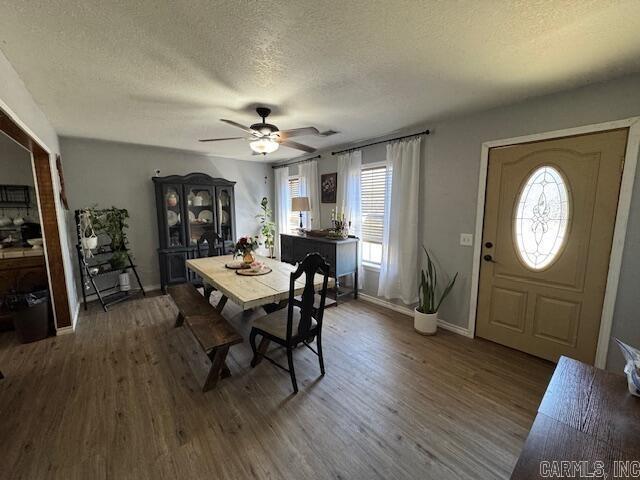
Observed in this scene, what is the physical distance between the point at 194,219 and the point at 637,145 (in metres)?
5.13

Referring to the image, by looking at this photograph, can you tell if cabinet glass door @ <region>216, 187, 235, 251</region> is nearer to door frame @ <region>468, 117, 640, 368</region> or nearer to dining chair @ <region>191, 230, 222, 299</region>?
dining chair @ <region>191, 230, 222, 299</region>

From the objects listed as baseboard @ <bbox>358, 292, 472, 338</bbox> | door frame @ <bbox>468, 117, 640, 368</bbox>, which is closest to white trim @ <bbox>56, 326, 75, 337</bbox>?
baseboard @ <bbox>358, 292, 472, 338</bbox>

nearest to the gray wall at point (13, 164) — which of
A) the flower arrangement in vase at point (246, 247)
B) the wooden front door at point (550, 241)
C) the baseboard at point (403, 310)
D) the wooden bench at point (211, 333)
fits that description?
the wooden bench at point (211, 333)

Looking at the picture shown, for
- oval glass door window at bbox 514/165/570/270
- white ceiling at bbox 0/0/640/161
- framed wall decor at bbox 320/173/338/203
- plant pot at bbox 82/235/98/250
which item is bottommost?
plant pot at bbox 82/235/98/250

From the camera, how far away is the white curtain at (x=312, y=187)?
448cm

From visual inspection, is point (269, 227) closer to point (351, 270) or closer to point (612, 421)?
point (351, 270)

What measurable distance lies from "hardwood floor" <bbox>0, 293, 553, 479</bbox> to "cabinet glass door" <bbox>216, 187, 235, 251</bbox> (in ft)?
7.25

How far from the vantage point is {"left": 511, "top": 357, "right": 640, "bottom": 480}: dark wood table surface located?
811 mm

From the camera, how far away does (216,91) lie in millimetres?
2133

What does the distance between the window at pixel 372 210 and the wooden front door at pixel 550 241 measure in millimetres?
1331

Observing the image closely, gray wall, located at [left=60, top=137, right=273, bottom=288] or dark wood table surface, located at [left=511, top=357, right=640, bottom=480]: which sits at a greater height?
gray wall, located at [left=60, top=137, right=273, bottom=288]

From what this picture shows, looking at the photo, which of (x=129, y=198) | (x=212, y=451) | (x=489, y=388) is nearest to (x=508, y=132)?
(x=489, y=388)

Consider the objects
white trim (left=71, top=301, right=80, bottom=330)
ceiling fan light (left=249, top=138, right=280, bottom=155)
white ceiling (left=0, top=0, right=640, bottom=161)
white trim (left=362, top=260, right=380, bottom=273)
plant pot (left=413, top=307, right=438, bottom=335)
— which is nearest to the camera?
white ceiling (left=0, top=0, right=640, bottom=161)

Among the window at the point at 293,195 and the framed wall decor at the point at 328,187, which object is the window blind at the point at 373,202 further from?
the window at the point at 293,195
